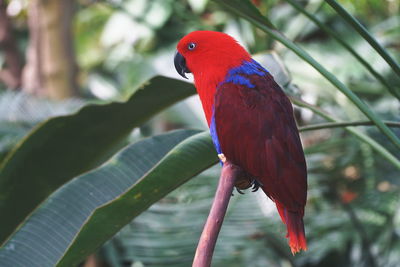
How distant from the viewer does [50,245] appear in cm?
127

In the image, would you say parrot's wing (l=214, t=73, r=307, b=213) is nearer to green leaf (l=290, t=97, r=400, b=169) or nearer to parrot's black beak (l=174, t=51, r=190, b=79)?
green leaf (l=290, t=97, r=400, b=169)

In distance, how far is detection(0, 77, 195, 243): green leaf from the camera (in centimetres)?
148

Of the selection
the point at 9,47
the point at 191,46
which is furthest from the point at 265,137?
the point at 9,47

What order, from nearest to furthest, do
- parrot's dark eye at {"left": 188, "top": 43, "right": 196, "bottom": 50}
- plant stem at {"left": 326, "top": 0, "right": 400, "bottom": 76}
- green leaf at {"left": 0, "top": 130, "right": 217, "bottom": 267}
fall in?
plant stem at {"left": 326, "top": 0, "right": 400, "bottom": 76}, green leaf at {"left": 0, "top": 130, "right": 217, "bottom": 267}, parrot's dark eye at {"left": 188, "top": 43, "right": 196, "bottom": 50}

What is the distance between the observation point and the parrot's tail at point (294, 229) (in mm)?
1137

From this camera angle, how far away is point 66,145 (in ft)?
5.17

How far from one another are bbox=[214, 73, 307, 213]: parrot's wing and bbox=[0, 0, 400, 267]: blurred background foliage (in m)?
0.29

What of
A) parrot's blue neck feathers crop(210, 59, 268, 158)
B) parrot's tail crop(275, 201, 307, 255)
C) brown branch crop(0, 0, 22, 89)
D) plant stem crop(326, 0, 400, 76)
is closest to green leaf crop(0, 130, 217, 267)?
parrot's blue neck feathers crop(210, 59, 268, 158)

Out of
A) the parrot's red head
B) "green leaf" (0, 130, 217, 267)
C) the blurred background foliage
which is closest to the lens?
"green leaf" (0, 130, 217, 267)

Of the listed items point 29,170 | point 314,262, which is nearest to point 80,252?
point 29,170

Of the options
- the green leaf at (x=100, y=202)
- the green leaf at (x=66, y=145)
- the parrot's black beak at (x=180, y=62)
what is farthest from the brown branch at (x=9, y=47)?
the green leaf at (x=100, y=202)

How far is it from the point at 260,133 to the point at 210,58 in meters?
0.25

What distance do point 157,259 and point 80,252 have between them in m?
0.80

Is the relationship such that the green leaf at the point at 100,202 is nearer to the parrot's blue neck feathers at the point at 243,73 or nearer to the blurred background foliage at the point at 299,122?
the parrot's blue neck feathers at the point at 243,73
